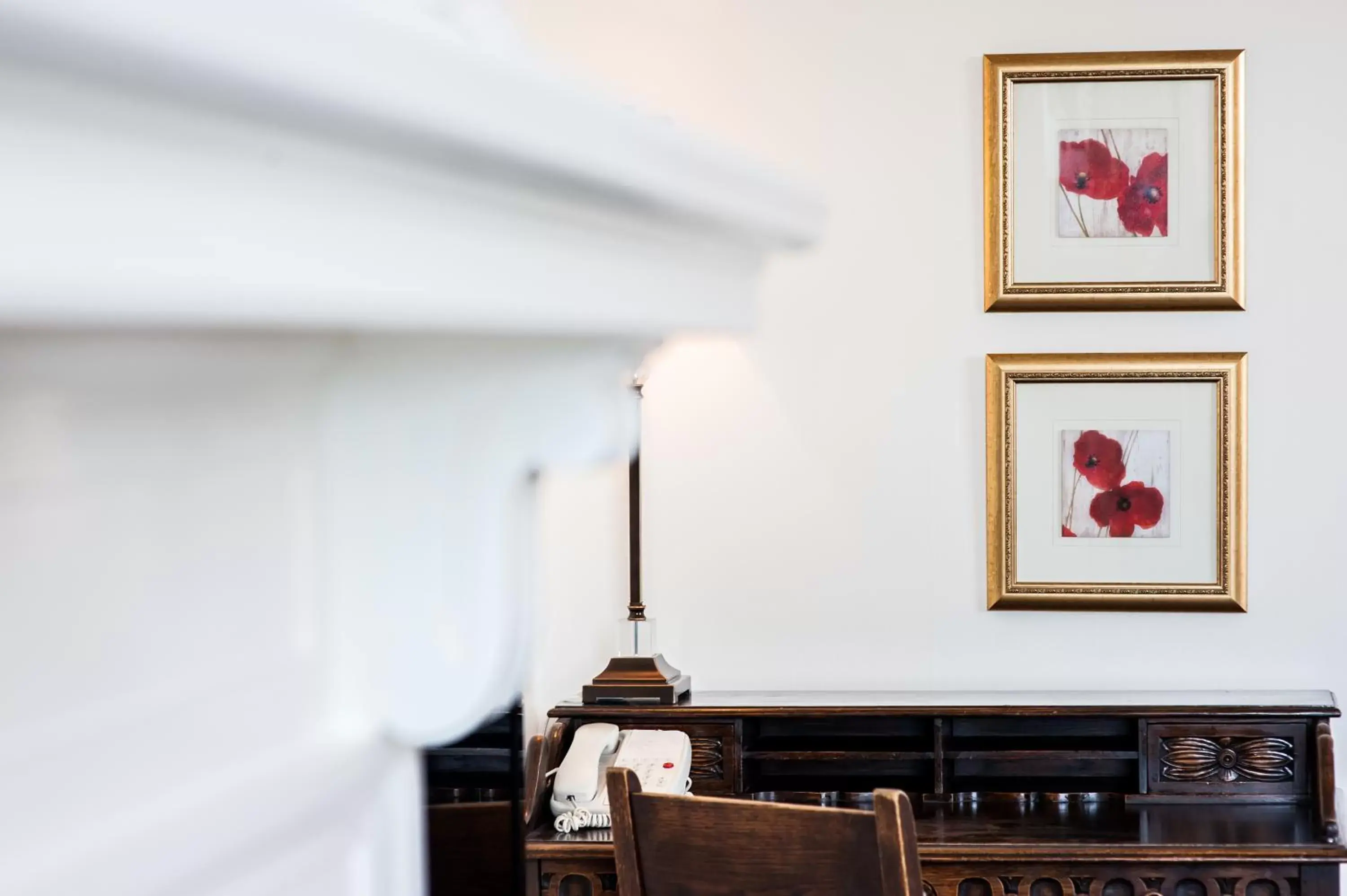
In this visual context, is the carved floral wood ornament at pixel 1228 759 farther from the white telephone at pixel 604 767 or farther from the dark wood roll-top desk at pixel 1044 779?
the white telephone at pixel 604 767

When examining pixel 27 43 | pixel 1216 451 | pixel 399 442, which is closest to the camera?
pixel 27 43

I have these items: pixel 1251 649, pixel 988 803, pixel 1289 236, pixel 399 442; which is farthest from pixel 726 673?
pixel 399 442

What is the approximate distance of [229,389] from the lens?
0.39 meters

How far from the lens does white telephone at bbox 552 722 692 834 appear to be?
233cm

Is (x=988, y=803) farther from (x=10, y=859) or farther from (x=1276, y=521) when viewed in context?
(x=10, y=859)

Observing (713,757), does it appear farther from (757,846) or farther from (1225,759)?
(1225,759)

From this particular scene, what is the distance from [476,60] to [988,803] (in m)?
2.45

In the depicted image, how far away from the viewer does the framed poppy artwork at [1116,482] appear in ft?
8.64

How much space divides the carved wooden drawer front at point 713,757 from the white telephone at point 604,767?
17 mm

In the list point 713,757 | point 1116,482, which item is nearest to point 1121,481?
point 1116,482

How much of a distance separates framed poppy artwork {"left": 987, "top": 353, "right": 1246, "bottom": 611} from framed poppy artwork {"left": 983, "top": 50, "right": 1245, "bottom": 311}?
145 mm

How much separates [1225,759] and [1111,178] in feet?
3.75

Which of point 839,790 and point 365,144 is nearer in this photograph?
point 365,144

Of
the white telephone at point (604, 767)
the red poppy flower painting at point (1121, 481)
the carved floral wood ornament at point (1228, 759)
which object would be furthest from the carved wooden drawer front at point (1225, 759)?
the white telephone at point (604, 767)
